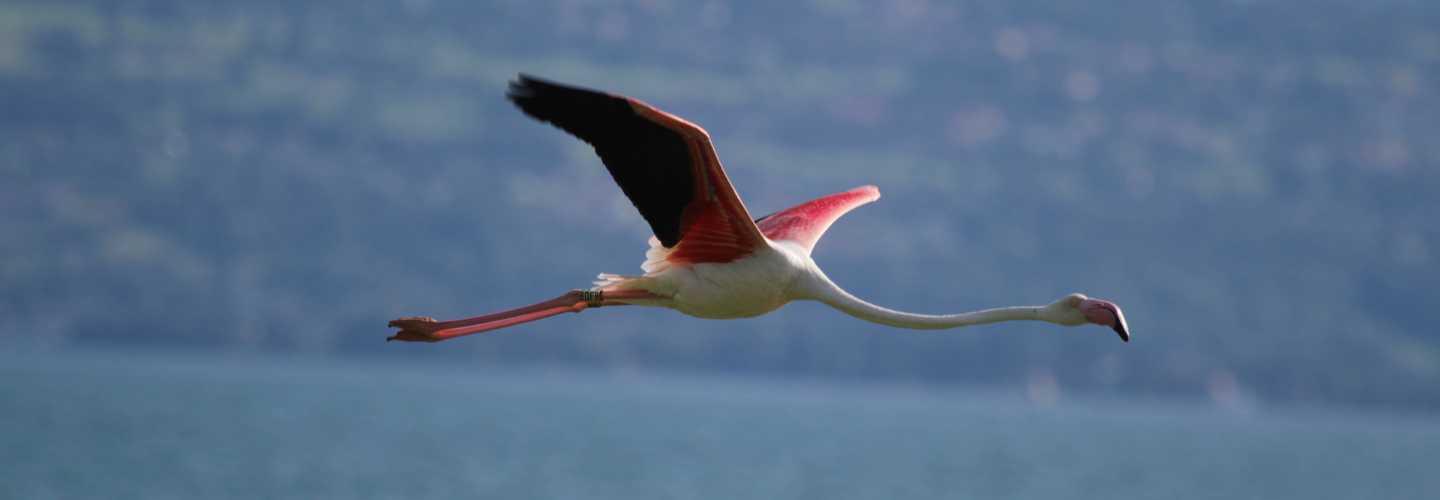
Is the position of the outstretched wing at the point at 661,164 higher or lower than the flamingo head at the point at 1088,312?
higher

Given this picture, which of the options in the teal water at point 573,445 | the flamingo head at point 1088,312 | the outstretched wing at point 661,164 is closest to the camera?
the outstretched wing at point 661,164

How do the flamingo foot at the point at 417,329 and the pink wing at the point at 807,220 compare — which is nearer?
the flamingo foot at the point at 417,329

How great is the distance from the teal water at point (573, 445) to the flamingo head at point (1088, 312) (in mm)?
43363

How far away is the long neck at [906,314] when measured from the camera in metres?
8.61

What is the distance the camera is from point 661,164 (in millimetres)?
8305

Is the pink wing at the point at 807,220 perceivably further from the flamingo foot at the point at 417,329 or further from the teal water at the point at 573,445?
the teal water at the point at 573,445

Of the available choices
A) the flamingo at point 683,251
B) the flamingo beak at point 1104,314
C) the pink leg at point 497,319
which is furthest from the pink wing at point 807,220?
the flamingo beak at point 1104,314

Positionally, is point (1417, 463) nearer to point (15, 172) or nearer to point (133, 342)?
point (133, 342)

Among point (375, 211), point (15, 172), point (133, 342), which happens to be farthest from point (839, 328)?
point (15, 172)

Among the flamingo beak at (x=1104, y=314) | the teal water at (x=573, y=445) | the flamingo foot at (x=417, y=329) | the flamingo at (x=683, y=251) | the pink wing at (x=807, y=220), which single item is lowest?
the flamingo beak at (x=1104, y=314)

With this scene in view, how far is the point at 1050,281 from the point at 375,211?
99.8 m

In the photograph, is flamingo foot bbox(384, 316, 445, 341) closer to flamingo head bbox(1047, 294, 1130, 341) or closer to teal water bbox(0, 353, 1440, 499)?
flamingo head bbox(1047, 294, 1130, 341)

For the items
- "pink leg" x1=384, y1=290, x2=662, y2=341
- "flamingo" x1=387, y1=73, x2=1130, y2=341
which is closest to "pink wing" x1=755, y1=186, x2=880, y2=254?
"flamingo" x1=387, y1=73, x2=1130, y2=341

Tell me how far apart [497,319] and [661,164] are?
68.2 inches
